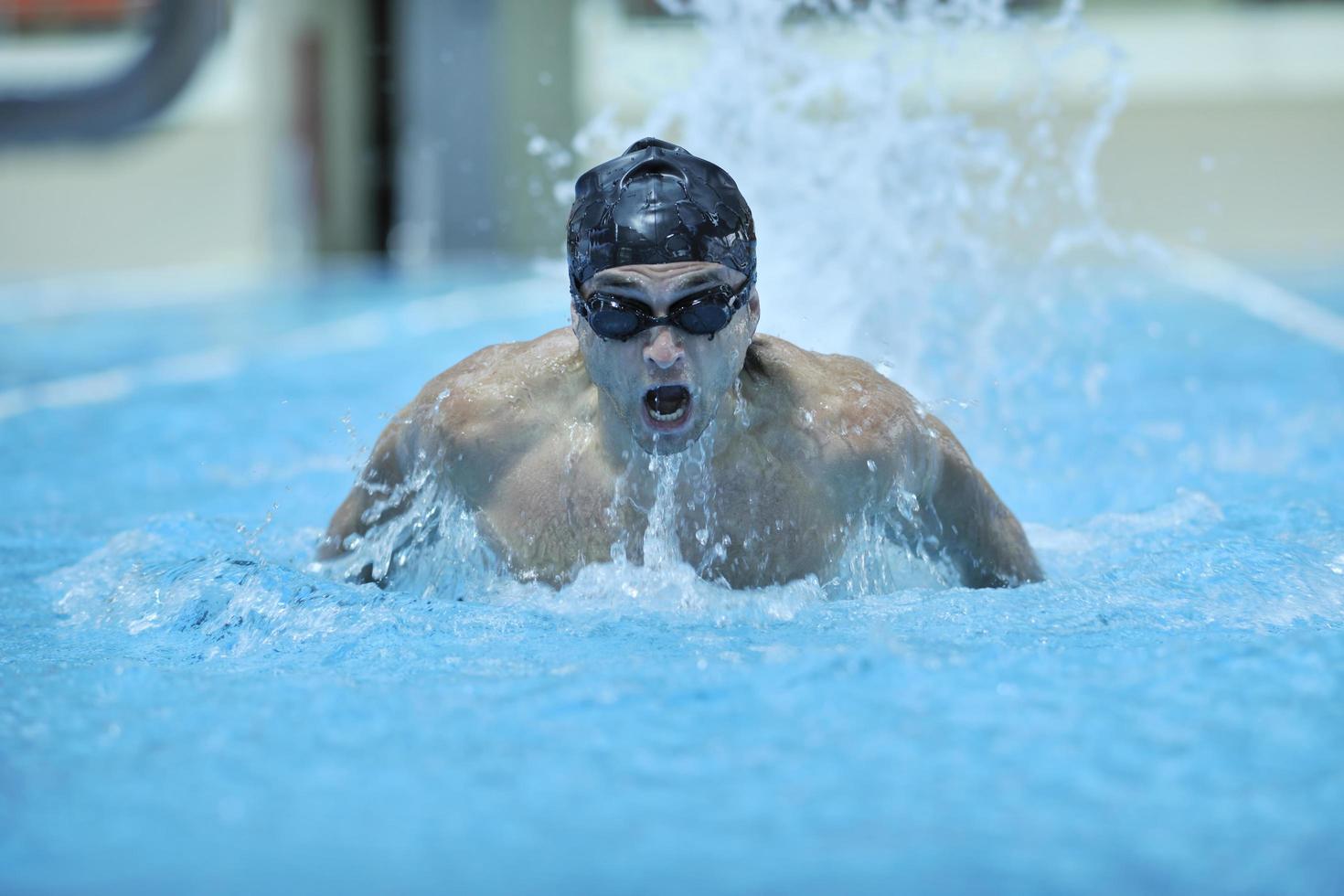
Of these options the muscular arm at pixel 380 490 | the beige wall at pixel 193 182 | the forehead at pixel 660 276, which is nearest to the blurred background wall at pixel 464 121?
the beige wall at pixel 193 182

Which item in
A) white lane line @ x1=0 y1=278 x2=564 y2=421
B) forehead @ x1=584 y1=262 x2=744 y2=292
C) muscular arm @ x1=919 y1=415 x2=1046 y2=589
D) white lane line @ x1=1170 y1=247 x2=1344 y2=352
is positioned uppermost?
forehead @ x1=584 y1=262 x2=744 y2=292

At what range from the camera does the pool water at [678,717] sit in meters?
1.68

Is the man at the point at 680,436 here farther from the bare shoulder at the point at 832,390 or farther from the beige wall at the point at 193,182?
the beige wall at the point at 193,182

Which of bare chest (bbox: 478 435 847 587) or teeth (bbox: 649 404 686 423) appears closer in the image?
teeth (bbox: 649 404 686 423)

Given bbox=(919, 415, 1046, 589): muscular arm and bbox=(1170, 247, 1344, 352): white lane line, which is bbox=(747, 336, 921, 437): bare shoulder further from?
bbox=(1170, 247, 1344, 352): white lane line

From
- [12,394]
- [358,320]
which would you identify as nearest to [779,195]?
[12,394]

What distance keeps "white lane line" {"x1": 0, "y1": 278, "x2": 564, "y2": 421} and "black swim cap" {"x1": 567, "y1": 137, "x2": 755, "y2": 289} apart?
407cm

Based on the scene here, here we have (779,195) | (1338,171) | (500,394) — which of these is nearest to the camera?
(500,394)

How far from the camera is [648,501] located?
2.55m

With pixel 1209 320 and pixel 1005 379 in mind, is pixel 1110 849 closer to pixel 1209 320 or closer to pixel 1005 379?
pixel 1005 379

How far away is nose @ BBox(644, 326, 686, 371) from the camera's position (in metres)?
2.30

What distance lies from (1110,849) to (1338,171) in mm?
12229

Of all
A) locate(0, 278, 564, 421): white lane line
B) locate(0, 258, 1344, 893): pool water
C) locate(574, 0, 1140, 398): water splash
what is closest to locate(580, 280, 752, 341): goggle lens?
locate(0, 258, 1344, 893): pool water

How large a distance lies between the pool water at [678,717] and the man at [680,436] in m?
0.09
